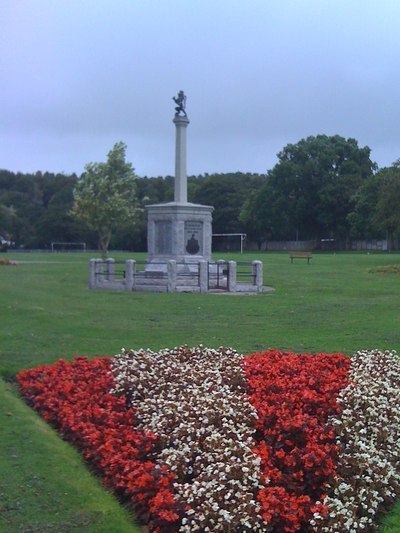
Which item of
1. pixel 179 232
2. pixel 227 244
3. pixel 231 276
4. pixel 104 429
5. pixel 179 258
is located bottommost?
pixel 104 429

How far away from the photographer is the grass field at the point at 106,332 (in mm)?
5918

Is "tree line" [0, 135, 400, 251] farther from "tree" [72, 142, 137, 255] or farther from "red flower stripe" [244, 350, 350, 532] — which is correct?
"red flower stripe" [244, 350, 350, 532]

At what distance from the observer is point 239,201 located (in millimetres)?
88625

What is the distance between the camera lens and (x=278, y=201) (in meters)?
79.4

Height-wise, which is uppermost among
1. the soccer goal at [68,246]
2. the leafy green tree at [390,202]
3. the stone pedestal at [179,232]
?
the leafy green tree at [390,202]

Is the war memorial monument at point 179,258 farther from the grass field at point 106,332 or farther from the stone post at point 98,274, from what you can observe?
the grass field at point 106,332

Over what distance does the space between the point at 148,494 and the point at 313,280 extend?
25091mm

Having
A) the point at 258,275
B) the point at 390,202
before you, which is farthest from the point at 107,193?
the point at 258,275

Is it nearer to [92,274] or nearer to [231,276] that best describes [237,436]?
[231,276]

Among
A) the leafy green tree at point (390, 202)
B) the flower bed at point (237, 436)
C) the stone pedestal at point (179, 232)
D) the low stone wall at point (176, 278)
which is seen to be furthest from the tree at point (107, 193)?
the flower bed at point (237, 436)

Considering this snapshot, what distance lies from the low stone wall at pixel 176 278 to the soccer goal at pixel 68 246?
6397cm

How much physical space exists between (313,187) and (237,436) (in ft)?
244

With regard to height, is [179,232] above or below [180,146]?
below

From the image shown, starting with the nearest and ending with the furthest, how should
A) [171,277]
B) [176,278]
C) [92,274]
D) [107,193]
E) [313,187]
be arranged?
[171,277] → [176,278] → [92,274] → [107,193] → [313,187]
